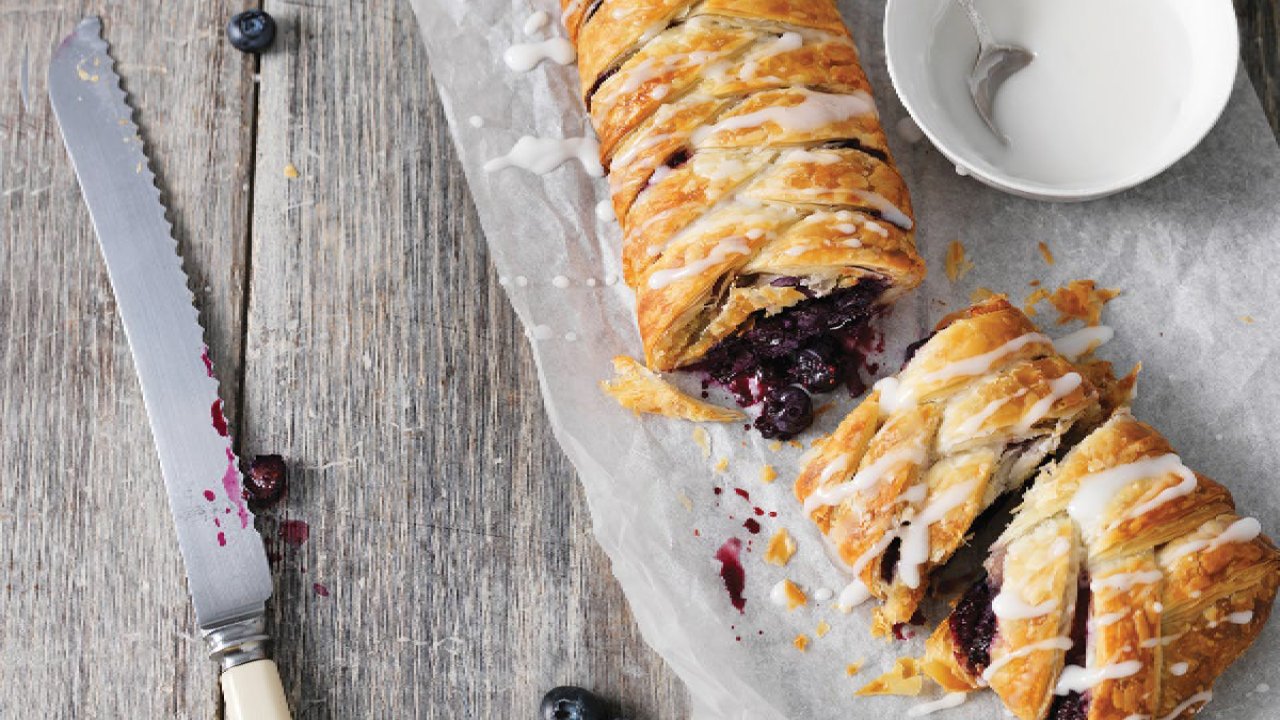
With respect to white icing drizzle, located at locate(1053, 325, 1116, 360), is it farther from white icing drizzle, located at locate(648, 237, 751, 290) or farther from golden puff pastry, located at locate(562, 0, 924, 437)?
white icing drizzle, located at locate(648, 237, 751, 290)

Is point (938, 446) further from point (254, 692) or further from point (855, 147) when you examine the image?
point (254, 692)

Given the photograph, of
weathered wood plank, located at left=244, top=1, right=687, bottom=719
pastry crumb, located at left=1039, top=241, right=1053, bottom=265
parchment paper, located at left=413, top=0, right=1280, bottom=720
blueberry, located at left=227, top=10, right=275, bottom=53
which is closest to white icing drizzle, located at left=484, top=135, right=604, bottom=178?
parchment paper, located at left=413, top=0, right=1280, bottom=720

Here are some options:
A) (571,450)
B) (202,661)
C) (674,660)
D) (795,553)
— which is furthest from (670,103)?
(202,661)

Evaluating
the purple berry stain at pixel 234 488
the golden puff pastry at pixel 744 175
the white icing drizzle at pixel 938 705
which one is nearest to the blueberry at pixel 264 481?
the purple berry stain at pixel 234 488

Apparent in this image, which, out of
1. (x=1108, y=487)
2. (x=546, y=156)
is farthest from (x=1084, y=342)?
(x=546, y=156)

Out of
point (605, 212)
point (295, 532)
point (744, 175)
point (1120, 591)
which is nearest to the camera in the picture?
point (1120, 591)

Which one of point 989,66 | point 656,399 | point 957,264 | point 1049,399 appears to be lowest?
point 1049,399
